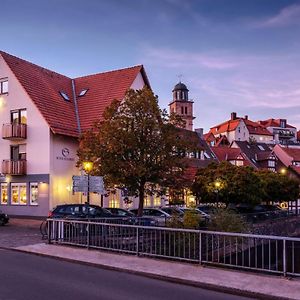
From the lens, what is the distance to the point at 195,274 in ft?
35.7

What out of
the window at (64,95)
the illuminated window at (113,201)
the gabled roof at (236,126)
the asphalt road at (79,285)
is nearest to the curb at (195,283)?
the asphalt road at (79,285)

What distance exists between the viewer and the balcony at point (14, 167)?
3325cm

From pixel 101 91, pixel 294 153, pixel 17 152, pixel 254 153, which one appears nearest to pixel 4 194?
pixel 17 152

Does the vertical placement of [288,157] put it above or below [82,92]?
below

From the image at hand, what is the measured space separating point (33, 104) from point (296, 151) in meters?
57.7

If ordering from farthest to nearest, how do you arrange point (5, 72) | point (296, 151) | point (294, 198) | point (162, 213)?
point (296, 151)
point (294, 198)
point (5, 72)
point (162, 213)

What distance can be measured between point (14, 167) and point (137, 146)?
41.5ft

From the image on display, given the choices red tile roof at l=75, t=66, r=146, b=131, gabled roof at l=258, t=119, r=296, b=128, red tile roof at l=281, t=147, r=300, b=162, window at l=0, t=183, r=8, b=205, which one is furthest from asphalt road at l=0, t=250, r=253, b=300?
gabled roof at l=258, t=119, r=296, b=128

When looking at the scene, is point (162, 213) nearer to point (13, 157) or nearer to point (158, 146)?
point (158, 146)

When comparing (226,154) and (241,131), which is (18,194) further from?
(241,131)

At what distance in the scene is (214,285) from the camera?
32.0ft

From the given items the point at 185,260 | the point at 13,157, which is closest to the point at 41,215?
the point at 13,157

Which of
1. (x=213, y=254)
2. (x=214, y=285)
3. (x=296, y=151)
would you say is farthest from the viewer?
(x=296, y=151)

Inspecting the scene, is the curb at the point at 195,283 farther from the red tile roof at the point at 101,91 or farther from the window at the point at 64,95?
the window at the point at 64,95
